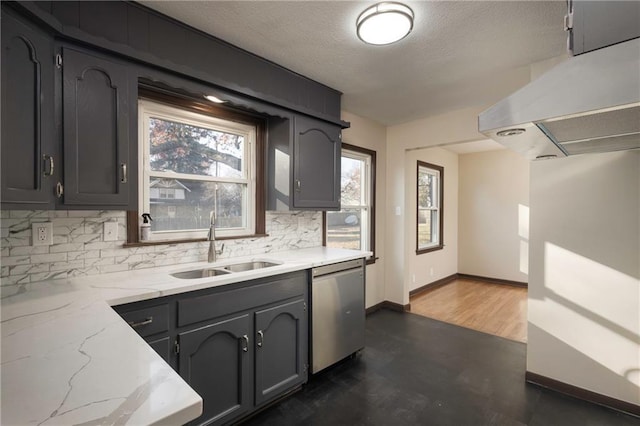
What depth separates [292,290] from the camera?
216 centimetres

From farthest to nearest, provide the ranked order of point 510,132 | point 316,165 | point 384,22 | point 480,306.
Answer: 1. point 480,306
2. point 316,165
3. point 384,22
4. point 510,132

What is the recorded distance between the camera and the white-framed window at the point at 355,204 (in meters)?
3.62

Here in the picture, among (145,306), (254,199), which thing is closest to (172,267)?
(145,306)

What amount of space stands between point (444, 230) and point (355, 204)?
8.42ft

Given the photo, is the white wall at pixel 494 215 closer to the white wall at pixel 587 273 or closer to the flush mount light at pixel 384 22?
the white wall at pixel 587 273

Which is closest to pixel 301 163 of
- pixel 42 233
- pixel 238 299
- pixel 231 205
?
pixel 231 205

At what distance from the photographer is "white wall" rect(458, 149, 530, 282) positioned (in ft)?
17.0

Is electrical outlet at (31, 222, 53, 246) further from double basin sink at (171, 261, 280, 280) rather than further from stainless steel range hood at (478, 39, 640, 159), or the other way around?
stainless steel range hood at (478, 39, 640, 159)

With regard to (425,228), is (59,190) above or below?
above

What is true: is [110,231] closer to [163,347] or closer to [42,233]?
[42,233]

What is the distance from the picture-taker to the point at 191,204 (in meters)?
2.32

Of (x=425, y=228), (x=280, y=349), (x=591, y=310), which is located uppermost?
(x=425, y=228)

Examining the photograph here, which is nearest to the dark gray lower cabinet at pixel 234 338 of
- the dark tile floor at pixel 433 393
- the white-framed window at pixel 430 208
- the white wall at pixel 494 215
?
the dark tile floor at pixel 433 393

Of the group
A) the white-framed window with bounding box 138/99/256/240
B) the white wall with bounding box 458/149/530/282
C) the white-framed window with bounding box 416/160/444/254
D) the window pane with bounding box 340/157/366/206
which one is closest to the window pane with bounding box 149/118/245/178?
the white-framed window with bounding box 138/99/256/240
